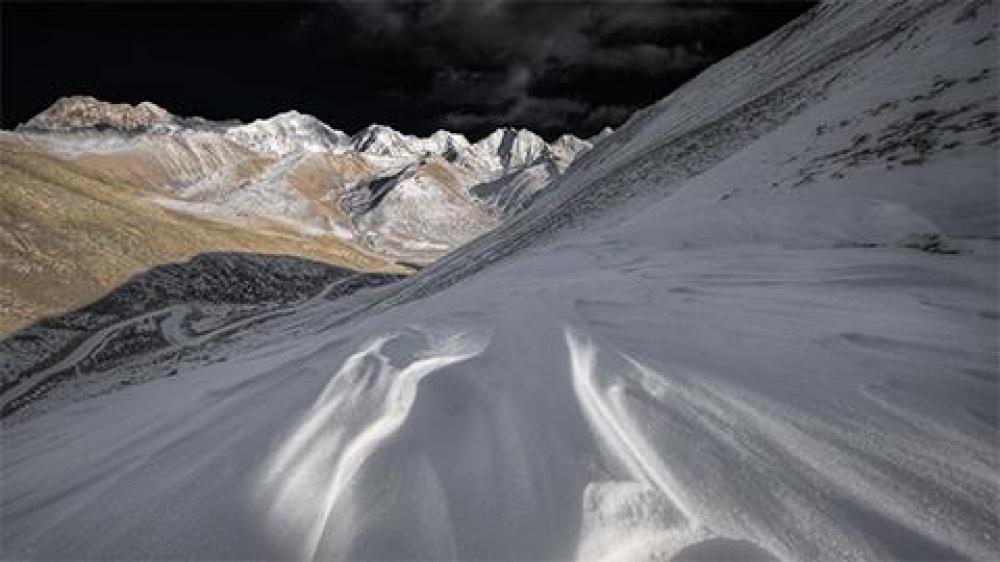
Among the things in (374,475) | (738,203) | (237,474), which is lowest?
(738,203)

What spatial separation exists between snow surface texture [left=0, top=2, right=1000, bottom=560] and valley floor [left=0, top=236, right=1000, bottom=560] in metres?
0.02

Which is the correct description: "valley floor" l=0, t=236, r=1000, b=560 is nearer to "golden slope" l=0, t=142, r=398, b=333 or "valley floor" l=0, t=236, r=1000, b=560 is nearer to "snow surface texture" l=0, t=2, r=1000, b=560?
"snow surface texture" l=0, t=2, r=1000, b=560

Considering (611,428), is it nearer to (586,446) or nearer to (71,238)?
(586,446)

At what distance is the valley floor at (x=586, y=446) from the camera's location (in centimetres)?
337

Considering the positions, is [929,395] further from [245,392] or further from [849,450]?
[245,392]

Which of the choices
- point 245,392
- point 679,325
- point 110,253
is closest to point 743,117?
point 679,325

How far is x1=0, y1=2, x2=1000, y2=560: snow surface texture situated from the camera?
340 centimetres

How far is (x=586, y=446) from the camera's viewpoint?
4.05 m

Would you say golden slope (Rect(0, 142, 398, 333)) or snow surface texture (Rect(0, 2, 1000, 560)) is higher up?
golden slope (Rect(0, 142, 398, 333))

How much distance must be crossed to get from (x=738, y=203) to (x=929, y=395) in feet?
35.1

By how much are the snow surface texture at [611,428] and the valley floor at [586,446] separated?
0.02 m

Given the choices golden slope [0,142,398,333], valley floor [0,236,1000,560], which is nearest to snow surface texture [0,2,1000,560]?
valley floor [0,236,1000,560]

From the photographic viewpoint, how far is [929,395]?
14.1 feet

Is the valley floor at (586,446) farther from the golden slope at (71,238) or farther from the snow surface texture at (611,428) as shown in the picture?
the golden slope at (71,238)
